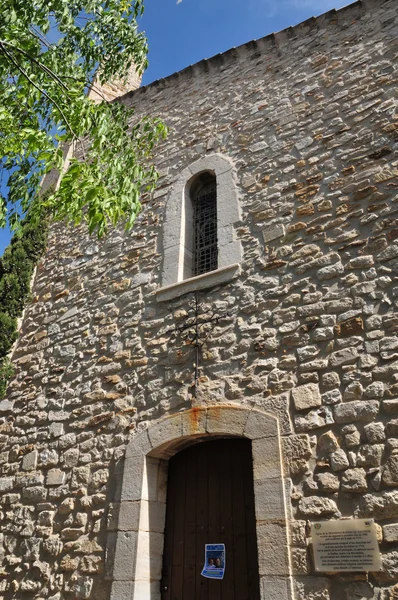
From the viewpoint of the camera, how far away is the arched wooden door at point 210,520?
3.55 metres

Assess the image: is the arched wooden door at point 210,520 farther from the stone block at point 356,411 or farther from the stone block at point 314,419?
the stone block at point 356,411

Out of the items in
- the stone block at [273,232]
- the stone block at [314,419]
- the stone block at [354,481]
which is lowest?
the stone block at [354,481]

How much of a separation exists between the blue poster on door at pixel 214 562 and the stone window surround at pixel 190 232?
2230mm

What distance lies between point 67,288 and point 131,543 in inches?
123

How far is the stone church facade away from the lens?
332cm

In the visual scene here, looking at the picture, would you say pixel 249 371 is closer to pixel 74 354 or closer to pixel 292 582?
pixel 292 582

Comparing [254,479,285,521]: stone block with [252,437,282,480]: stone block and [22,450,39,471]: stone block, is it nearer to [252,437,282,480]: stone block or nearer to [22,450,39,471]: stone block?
[252,437,282,480]: stone block

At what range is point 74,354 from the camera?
5.23 metres

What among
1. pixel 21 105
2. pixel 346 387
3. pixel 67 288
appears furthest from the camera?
pixel 67 288

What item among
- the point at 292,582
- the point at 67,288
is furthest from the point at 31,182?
→ the point at 292,582

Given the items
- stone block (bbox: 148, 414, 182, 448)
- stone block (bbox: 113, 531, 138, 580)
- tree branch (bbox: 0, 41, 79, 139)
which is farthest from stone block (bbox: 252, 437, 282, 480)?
tree branch (bbox: 0, 41, 79, 139)

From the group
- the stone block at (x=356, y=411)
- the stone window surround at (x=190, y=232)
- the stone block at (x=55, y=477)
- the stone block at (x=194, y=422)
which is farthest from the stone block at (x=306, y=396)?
the stone block at (x=55, y=477)

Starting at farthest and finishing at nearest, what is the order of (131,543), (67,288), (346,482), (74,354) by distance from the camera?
(67,288)
(74,354)
(131,543)
(346,482)

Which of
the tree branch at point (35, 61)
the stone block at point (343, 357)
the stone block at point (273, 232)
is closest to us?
the stone block at point (343, 357)
